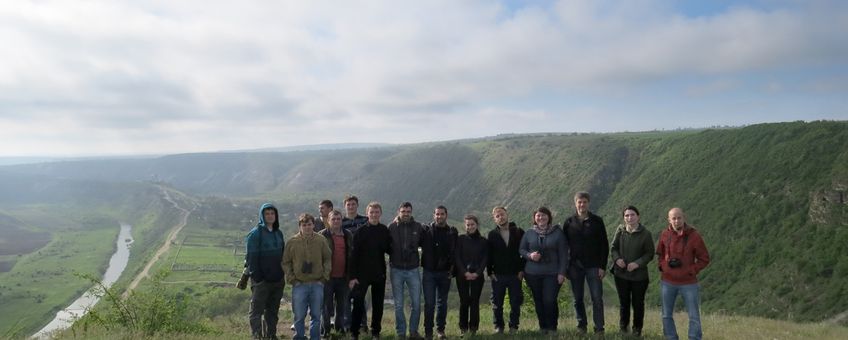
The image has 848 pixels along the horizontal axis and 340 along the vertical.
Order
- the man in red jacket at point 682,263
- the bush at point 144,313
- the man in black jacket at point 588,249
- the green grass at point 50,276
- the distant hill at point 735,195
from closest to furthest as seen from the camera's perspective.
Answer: the man in red jacket at point 682,263, the man in black jacket at point 588,249, the bush at point 144,313, the distant hill at point 735,195, the green grass at point 50,276

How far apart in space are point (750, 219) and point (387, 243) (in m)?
58.4

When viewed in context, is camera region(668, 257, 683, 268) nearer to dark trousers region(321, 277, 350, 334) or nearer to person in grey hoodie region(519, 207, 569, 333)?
person in grey hoodie region(519, 207, 569, 333)

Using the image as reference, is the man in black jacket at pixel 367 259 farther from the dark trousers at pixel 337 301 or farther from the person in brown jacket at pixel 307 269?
the person in brown jacket at pixel 307 269

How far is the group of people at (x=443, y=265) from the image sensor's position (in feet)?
26.9

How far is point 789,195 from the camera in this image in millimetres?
53031

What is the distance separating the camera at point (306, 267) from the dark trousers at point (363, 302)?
1054mm

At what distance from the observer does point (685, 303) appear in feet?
26.9

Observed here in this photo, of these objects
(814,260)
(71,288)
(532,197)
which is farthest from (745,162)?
(71,288)

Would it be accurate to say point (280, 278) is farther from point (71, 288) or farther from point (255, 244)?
point (71, 288)

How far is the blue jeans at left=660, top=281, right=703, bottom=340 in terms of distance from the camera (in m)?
7.97

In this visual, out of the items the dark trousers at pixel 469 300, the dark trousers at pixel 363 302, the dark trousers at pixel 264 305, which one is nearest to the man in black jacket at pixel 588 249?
the dark trousers at pixel 469 300

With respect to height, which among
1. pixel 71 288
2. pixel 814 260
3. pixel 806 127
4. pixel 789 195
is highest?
pixel 806 127

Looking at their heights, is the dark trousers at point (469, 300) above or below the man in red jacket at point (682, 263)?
below

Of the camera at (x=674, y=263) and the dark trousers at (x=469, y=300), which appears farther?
the dark trousers at (x=469, y=300)
